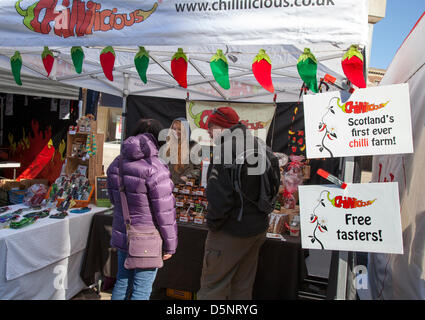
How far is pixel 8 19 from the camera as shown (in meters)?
1.73

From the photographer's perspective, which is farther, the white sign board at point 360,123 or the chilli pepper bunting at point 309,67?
the chilli pepper bunting at point 309,67

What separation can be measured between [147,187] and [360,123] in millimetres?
1263

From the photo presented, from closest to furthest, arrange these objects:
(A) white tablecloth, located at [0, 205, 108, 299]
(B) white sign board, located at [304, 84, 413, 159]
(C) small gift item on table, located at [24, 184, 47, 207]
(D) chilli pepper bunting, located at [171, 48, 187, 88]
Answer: (B) white sign board, located at [304, 84, 413, 159] < (D) chilli pepper bunting, located at [171, 48, 187, 88] < (A) white tablecloth, located at [0, 205, 108, 299] < (C) small gift item on table, located at [24, 184, 47, 207]

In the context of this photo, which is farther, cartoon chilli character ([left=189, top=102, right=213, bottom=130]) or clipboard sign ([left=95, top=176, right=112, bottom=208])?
cartoon chilli character ([left=189, top=102, right=213, bottom=130])

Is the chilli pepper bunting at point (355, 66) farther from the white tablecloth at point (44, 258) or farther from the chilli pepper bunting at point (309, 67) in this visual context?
the white tablecloth at point (44, 258)

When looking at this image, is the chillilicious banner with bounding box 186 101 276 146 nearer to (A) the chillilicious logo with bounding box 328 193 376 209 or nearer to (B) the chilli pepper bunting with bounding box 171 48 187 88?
(B) the chilli pepper bunting with bounding box 171 48 187 88

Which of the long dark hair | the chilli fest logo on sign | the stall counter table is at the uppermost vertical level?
the chilli fest logo on sign

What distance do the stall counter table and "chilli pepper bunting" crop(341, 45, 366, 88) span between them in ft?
4.32

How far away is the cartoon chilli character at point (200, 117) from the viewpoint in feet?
12.8

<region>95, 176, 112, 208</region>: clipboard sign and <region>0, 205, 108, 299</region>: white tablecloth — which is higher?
<region>95, 176, 112, 208</region>: clipboard sign

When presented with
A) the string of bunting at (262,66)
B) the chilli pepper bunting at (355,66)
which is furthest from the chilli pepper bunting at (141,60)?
the chilli pepper bunting at (355,66)

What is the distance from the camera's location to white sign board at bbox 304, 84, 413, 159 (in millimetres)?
1269

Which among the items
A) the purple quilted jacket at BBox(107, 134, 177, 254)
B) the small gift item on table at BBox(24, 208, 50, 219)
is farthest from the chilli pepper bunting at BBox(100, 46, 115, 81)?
the small gift item on table at BBox(24, 208, 50, 219)
